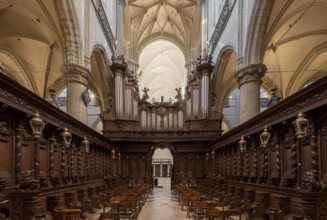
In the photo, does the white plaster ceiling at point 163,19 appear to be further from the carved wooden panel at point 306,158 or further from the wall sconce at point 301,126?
the wall sconce at point 301,126

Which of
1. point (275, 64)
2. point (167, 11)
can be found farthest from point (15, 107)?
point (167, 11)

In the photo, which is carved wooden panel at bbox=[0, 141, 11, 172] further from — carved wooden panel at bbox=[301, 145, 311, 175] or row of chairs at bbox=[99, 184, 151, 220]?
carved wooden panel at bbox=[301, 145, 311, 175]

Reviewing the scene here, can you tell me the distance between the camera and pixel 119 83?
2294 cm

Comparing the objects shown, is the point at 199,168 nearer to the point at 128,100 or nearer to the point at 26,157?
the point at 128,100

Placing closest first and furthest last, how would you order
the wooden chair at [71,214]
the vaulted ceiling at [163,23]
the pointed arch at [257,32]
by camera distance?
the wooden chair at [71,214] → the pointed arch at [257,32] → the vaulted ceiling at [163,23]

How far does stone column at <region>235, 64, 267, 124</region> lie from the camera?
14.5 metres

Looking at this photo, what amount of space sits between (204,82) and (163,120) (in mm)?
3799

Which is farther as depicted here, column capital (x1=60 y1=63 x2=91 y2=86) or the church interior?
column capital (x1=60 y1=63 x2=91 y2=86)

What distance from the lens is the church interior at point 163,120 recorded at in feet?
23.4

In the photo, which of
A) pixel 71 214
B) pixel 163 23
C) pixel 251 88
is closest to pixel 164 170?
pixel 163 23

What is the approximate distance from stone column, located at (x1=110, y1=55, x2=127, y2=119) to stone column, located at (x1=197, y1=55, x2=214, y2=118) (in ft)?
16.7

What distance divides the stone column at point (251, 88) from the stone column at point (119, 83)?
987cm

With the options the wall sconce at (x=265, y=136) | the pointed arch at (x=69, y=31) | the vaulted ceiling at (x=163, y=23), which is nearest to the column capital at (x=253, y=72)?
the wall sconce at (x=265, y=136)

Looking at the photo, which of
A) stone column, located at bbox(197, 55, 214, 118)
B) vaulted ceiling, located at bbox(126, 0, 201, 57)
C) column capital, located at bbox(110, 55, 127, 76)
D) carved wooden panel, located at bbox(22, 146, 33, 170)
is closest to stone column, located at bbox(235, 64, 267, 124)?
stone column, located at bbox(197, 55, 214, 118)
